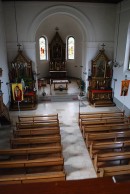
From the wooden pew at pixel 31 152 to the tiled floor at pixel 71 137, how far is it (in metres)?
0.72

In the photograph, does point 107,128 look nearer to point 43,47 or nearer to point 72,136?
point 72,136

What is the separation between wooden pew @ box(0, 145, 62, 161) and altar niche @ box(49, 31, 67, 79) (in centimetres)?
1164

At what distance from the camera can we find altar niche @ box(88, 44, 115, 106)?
1312 cm

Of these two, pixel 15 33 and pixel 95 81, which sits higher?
pixel 15 33

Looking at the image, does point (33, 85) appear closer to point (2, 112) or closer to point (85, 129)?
point (2, 112)

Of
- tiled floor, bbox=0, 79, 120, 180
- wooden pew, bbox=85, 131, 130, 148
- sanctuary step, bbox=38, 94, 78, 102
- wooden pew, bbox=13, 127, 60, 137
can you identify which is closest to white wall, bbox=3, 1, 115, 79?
sanctuary step, bbox=38, 94, 78, 102

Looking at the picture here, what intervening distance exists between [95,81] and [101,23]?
4129 millimetres

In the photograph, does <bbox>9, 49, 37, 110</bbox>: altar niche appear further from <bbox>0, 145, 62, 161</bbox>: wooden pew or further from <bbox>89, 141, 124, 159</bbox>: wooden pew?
<bbox>89, 141, 124, 159</bbox>: wooden pew

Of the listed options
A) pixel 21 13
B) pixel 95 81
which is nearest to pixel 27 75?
pixel 21 13

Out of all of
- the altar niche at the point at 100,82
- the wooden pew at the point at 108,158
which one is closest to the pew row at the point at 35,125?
the wooden pew at the point at 108,158

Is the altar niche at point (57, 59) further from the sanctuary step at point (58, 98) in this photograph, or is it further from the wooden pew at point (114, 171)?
the wooden pew at point (114, 171)

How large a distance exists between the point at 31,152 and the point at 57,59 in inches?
498

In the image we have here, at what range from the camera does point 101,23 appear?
41.6 ft

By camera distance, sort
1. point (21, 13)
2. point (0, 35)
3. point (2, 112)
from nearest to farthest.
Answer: point (2, 112) < point (0, 35) < point (21, 13)
